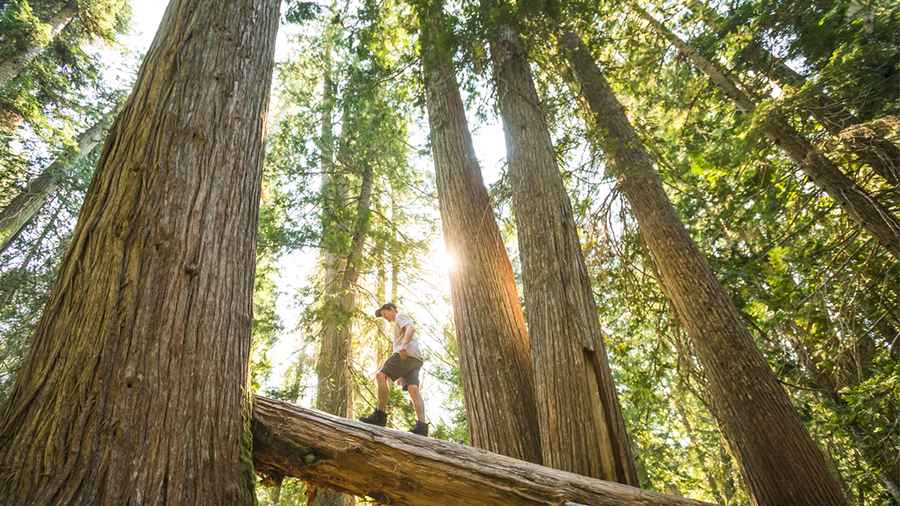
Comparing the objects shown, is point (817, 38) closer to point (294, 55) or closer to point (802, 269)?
point (802, 269)

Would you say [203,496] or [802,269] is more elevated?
[802,269]

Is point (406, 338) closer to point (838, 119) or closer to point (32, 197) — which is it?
point (838, 119)

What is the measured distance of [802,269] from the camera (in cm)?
455

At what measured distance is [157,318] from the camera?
147cm

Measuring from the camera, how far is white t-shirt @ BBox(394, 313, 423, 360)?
518 centimetres

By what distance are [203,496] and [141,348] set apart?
0.55m

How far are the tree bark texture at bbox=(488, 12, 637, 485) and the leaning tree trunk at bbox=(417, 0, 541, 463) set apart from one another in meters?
0.36

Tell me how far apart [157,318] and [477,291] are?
2.66 metres

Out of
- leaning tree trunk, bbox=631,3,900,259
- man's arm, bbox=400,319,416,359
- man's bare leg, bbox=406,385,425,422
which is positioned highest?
leaning tree trunk, bbox=631,3,900,259

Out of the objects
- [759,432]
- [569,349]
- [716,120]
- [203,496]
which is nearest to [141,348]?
[203,496]

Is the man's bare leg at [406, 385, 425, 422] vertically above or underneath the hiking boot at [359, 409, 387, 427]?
above

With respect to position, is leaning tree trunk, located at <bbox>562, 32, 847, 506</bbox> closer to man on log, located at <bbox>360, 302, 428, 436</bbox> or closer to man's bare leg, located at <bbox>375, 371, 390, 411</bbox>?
man on log, located at <bbox>360, 302, 428, 436</bbox>

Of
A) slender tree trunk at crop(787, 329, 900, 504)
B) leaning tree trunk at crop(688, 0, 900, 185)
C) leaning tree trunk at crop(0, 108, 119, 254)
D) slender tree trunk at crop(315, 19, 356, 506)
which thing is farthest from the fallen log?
leaning tree trunk at crop(0, 108, 119, 254)

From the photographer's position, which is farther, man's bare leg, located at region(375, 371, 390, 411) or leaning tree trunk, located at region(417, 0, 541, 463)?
man's bare leg, located at region(375, 371, 390, 411)
